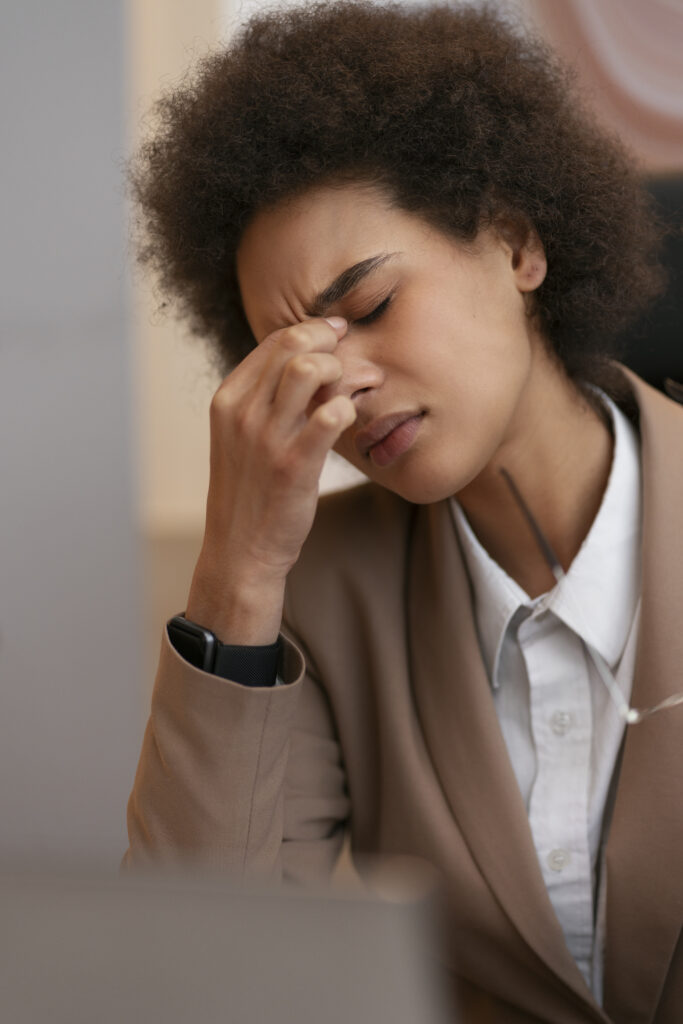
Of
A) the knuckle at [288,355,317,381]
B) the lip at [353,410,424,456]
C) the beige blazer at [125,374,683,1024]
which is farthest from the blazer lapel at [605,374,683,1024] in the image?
the knuckle at [288,355,317,381]

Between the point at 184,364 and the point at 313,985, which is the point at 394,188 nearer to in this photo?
the point at 313,985

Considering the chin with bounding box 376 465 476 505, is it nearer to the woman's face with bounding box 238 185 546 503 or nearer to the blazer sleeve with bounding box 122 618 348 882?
the woman's face with bounding box 238 185 546 503

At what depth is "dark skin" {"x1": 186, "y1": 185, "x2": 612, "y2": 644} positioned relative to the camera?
0.88 meters

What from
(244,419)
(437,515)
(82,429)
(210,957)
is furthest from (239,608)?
(82,429)

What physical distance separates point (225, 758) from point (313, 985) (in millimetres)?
613

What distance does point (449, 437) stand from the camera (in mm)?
940

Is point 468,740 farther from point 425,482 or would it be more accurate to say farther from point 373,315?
point 373,315


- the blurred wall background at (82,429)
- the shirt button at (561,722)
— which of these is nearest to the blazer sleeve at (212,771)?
the shirt button at (561,722)

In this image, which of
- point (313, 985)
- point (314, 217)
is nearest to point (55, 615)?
point (314, 217)

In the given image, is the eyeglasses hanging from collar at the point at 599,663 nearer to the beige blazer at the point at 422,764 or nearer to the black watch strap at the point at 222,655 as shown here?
the beige blazer at the point at 422,764

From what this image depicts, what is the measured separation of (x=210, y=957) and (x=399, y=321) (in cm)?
69

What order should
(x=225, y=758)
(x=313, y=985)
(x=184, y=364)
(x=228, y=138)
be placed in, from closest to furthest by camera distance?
(x=313, y=985), (x=225, y=758), (x=228, y=138), (x=184, y=364)

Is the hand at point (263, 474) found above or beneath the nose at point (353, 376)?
beneath

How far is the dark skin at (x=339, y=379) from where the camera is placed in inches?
34.8
